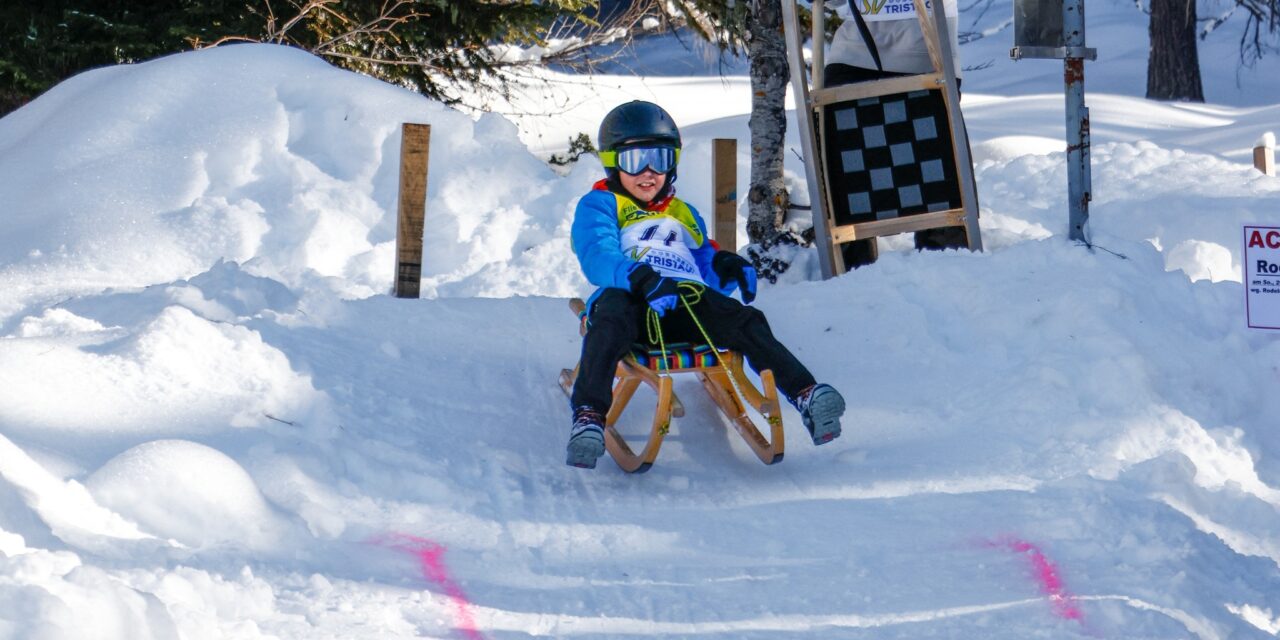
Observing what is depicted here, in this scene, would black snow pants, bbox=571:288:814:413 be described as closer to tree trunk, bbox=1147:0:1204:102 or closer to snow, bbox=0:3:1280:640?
snow, bbox=0:3:1280:640

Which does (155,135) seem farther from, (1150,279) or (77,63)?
(1150,279)

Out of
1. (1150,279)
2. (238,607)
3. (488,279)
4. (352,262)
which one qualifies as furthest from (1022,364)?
(352,262)

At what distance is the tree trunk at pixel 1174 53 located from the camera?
18812mm

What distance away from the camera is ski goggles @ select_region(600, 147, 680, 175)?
547 centimetres

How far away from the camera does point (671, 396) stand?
5027 mm

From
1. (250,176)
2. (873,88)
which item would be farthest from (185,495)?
(250,176)

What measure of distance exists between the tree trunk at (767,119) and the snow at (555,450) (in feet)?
2.29

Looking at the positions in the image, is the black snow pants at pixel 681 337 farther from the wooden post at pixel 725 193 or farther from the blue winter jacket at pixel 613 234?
the wooden post at pixel 725 193

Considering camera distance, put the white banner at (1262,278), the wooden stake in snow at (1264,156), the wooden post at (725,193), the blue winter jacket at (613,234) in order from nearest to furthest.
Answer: the white banner at (1262,278), the blue winter jacket at (613,234), the wooden post at (725,193), the wooden stake in snow at (1264,156)

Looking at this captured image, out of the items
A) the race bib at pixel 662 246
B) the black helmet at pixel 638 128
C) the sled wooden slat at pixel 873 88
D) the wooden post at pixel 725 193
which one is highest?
the sled wooden slat at pixel 873 88

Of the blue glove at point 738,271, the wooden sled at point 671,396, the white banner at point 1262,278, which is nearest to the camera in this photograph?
the white banner at point 1262,278

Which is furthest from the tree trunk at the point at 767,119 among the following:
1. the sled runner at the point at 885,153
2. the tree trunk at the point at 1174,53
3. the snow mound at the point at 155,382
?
the tree trunk at the point at 1174,53

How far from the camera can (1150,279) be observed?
248 inches

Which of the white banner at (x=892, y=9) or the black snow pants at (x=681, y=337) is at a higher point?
the white banner at (x=892, y=9)
